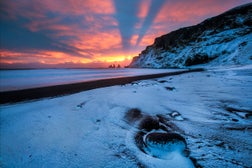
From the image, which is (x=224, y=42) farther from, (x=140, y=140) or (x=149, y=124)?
(x=140, y=140)

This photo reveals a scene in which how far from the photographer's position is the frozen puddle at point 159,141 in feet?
5.92

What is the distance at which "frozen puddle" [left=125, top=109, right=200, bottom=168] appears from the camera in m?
1.80

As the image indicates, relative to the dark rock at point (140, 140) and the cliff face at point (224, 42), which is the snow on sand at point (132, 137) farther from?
the cliff face at point (224, 42)

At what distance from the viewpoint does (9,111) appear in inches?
176

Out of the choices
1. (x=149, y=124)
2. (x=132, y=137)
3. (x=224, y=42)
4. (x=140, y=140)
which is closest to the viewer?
(x=140, y=140)

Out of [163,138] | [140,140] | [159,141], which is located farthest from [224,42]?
[140,140]

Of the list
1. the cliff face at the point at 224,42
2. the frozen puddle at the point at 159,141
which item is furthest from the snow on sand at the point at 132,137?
the cliff face at the point at 224,42

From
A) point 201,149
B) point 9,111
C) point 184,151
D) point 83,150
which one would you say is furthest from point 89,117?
point 9,111

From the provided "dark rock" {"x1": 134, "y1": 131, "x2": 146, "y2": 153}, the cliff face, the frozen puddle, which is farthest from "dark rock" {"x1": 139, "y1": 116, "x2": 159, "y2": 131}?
the cliff face

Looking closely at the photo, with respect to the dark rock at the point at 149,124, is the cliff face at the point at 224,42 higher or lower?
higher

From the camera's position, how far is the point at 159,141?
2.29m

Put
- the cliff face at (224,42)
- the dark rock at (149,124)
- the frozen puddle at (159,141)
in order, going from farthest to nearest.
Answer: the cliff face at (224,42), the dark rock at (149,124), the frozen puddle at (159,141)

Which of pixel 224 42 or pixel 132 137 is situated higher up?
pixel 224 42

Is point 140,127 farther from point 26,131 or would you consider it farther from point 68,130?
point 26,131
